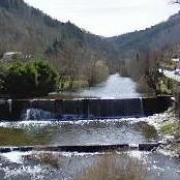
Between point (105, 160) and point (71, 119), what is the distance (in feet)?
76.9

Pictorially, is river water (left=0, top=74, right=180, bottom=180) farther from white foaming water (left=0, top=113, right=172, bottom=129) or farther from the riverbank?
the riverbank

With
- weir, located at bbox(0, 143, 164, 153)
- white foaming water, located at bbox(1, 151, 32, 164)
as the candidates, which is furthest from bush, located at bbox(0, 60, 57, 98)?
white foaming water, located at bbox(1, 151, 32, 164)

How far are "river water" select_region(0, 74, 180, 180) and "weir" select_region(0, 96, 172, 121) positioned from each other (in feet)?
8.29

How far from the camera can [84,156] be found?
1209 inches

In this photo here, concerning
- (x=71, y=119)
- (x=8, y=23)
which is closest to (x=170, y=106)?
(x=71, y=119)

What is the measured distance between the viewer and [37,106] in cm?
4750

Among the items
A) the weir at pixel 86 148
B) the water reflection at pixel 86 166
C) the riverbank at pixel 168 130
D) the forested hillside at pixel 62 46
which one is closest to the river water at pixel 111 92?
the forested hillside at pixel 62 46

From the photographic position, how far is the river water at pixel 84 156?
71.7 ft

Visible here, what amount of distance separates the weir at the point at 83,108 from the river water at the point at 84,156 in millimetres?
2526

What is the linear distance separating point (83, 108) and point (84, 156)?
1680 cm

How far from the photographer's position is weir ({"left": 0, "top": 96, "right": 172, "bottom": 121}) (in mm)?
46875

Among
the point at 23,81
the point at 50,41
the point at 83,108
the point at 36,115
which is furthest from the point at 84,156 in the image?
the point at 50,41

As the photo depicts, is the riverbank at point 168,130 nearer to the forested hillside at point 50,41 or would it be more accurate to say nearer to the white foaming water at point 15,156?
the white foaming water at point 15,156

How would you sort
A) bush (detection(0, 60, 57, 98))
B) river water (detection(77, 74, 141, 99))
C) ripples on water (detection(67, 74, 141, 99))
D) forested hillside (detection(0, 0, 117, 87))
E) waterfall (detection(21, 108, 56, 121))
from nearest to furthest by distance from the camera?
waterfall (detection(21, 108, 56, 121))
bush (detection(0, 60, 57, 98))
ripples on water (detection(67, 74, 141, 99))
river water (detection(77, 74, 141, 99))
forested hillside (detection(0, 0, 117, 87))
